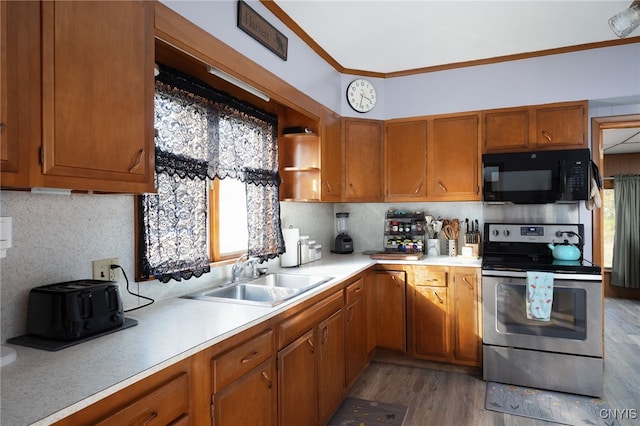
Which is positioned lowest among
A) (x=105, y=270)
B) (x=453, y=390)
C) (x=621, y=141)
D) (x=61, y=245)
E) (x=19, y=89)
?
(x=453, y=390)

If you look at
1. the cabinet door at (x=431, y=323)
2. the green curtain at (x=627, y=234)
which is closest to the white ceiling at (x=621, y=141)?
the green curtain at (x=627, y=234)

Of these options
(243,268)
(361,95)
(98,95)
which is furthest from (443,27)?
(98,95)

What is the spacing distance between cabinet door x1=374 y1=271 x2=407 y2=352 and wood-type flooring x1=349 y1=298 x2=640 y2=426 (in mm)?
215

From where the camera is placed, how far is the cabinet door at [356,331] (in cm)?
276

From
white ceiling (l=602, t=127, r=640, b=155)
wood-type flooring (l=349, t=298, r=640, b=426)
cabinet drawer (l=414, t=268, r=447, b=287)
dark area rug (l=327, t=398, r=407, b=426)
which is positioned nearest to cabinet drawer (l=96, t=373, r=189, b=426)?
dark area rug (l=327, t=398, r=407, b=426)

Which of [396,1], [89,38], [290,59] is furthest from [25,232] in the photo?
[396,1]

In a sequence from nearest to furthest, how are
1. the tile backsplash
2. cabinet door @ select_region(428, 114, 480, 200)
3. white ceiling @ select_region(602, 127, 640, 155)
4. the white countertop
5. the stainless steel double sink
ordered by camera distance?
the white countertop, the tile backsplash, the stainless steel double sink, cabinet door @ select_region(428, 114, 480, 200), white ceiling @ select_region(602, 127, 640, 155)

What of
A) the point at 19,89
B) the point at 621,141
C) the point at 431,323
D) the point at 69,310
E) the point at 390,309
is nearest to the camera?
the point at 19,89

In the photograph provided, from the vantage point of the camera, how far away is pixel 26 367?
1113mm

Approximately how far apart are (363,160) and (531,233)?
1.58 meters

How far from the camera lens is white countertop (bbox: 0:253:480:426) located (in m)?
0.92

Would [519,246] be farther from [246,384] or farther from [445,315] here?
[246,384]

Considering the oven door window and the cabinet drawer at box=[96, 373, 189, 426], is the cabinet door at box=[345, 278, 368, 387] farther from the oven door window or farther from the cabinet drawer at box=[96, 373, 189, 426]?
the cabinet drawer at box=[96, 373, 189, 426]

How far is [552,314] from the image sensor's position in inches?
110
